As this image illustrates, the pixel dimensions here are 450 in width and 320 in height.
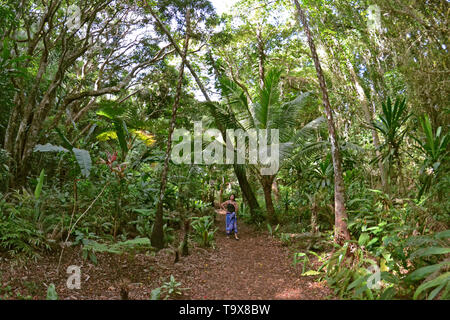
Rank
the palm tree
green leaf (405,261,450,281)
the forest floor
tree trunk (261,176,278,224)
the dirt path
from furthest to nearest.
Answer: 1. tree trunk (261,176,278,224)
2. the palm tree
3. the dirt path
4. the forest floor
5. green leaf (405,261,450,281)

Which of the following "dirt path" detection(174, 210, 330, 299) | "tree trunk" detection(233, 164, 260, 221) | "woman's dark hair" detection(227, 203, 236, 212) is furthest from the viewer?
"tree trunk" detection(233, 164, 260, 221)

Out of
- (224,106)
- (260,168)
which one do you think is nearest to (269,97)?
(224,106)

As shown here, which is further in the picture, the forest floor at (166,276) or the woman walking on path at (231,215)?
the woman walking on path at (231,215)

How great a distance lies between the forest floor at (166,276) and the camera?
11.6 ft

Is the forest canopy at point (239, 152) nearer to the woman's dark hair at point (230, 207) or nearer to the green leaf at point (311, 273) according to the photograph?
the green leaf at point (311, 273)

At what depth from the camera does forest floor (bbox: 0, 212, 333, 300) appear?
3.54 meters

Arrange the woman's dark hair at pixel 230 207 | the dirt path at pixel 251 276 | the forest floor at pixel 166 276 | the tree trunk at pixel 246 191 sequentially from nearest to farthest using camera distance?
the forest floor at pixel 166 276 < the dirt path at pixel 251 276 < the woman's dark hair at pixel 230 207 < the tree trunk at pixel 246 191

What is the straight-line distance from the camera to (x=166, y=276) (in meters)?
4.30

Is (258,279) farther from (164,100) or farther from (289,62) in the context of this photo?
(289,62)

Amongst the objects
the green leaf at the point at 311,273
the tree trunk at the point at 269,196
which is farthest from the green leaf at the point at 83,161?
the tree trunk at the point at 269,196

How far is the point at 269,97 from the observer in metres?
6.81

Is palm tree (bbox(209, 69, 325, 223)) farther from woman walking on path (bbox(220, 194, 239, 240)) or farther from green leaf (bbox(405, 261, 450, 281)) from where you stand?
green leaf (bbox(405, 261, 450, 281))

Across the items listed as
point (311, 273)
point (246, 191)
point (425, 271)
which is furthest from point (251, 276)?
point (246, 191)


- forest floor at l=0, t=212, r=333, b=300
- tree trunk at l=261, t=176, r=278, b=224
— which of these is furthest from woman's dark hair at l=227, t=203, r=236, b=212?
forest floor at l=0, t=212, r=333, b=300
